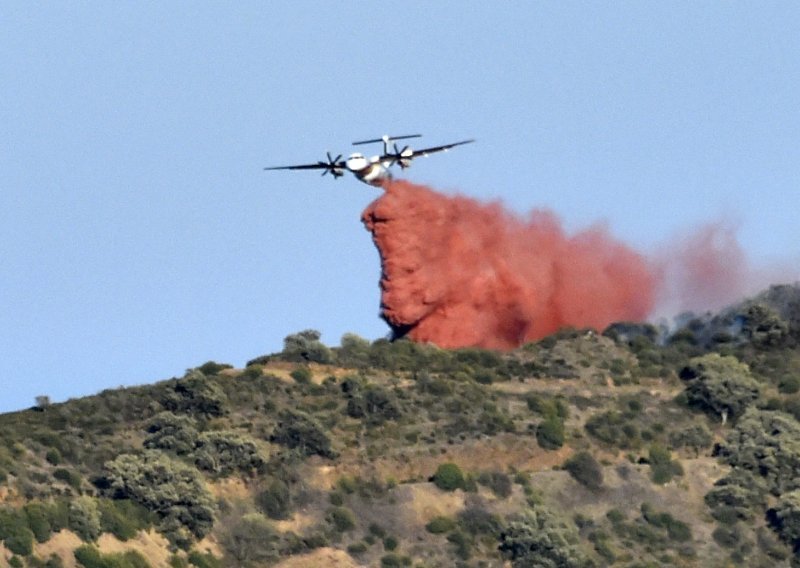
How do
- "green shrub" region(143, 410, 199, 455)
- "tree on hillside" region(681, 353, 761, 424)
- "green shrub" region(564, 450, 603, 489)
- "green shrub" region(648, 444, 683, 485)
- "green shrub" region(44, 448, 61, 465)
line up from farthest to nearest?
1. "tree on hillside" region(681, 353, 761, 424)
2. "green shrub" region(648, 444, 683, 485)
3. "green shrub" region(564, 450, 603, 489)
4. "green shrub" region(143, 410, 199, 455)
5. "green shrub" region(44, 448, 61, 465)

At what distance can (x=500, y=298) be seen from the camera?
520 ft

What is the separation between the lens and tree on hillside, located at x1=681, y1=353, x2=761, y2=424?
486 feet

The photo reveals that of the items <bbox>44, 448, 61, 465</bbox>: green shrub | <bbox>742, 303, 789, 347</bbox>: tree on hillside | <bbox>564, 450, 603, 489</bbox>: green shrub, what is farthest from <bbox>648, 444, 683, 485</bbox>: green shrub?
<bbox>44, 448, 61, 465</bbox>: green shrub

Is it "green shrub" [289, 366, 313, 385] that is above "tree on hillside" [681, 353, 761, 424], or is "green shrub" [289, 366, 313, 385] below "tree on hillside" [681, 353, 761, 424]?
above

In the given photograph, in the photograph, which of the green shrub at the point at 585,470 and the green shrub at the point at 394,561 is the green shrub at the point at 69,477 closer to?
the green shrub at the point at 394,561

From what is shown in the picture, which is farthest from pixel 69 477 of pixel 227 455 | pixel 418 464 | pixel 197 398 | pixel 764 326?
pixel 764 326

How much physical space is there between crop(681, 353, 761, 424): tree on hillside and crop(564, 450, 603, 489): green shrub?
46.8ft

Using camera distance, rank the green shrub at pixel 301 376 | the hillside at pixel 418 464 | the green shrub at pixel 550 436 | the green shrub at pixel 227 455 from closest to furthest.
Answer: the hillside at pixel 418 464 → the green shrub at pixel 227 455 → the green shrub at pixel 550 436 → the green shrub at pixel 301 376

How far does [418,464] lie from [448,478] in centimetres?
354

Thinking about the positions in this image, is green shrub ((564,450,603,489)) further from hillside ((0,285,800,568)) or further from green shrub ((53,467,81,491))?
green shrub ((53,467,81,491))

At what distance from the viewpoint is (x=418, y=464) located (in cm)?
13475

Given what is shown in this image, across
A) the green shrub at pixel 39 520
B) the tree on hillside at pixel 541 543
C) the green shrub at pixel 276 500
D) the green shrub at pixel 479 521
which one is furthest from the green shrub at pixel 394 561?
the green shrub at pixel 39 520

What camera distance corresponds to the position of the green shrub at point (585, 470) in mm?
134250

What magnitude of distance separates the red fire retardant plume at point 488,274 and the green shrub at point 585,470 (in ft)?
66.4
